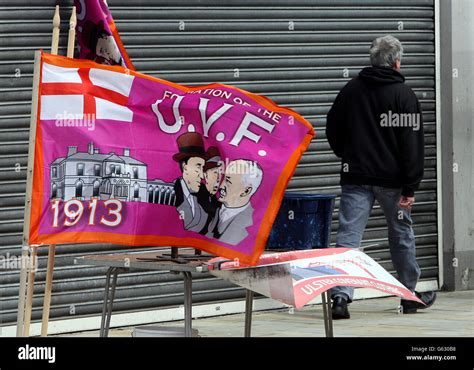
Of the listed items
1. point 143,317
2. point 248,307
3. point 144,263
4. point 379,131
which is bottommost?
point 143,317

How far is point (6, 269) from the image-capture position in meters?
8.99

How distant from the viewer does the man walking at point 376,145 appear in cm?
972

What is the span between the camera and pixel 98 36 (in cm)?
815

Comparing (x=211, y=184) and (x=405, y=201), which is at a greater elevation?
(x=211, y=184)

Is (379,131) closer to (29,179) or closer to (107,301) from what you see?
(107,301)

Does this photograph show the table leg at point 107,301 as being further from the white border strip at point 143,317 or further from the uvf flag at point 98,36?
the white border strip at point 143,317

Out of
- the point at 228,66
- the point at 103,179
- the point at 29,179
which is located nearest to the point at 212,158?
the point at 103,179

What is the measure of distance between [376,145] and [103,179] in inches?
150

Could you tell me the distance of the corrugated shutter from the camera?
9.06 metres

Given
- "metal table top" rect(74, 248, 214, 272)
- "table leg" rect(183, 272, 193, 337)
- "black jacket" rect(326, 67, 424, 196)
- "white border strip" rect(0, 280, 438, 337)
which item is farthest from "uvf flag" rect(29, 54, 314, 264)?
"black jacket" rect(326, 67, 424, 196)

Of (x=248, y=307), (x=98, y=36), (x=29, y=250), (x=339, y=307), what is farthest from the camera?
(x=339, y=307)

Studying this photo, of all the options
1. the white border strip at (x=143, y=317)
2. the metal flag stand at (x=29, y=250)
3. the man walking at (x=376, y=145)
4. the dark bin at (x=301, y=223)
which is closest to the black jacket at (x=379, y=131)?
the man walking at (x=376, y=145)

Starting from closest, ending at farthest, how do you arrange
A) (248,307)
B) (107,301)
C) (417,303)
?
1. (107,301)
2. (248,307)
3. (417,303)

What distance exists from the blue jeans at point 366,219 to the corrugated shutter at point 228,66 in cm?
99
